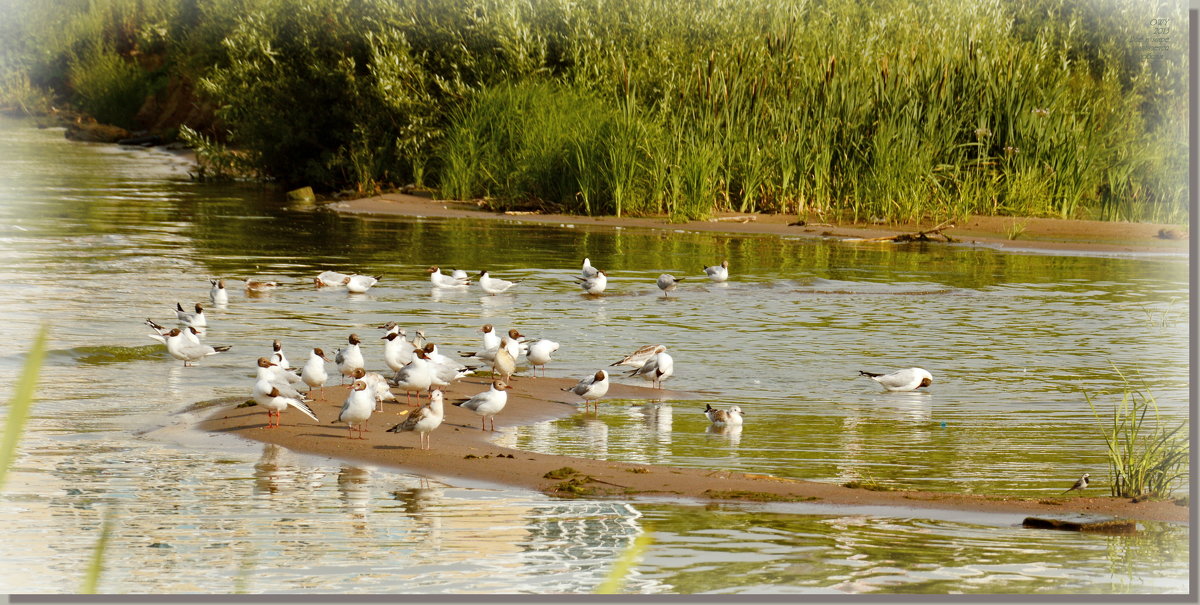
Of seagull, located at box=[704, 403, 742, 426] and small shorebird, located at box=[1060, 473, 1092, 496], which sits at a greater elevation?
small shorebird, located at box=[1060, 473, 1092, 496]

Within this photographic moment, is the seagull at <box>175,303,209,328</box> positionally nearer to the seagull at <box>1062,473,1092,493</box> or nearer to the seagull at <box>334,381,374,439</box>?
the seagull at <box>334,381,374,439</box>

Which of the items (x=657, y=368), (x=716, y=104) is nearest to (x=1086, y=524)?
(x=657, y=368)

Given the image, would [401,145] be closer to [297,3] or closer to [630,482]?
[297,3]

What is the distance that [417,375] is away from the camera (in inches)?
459

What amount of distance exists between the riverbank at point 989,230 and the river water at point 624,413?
80 cm

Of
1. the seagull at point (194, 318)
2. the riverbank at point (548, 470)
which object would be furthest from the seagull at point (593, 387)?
the seagull at point (194, 318)

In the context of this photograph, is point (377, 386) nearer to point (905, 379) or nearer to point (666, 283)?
point (905, 379)

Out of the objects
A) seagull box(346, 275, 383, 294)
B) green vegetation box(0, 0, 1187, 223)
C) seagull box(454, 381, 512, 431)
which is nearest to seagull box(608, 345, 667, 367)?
seagull box(454, 381, 512, 431)

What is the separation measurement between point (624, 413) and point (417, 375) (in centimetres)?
171

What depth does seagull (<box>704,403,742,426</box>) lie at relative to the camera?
1102 centimetres

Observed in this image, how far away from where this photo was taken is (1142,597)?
17.6 feet

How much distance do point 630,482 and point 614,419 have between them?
2.70 m

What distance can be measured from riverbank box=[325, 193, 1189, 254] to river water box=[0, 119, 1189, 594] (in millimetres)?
796

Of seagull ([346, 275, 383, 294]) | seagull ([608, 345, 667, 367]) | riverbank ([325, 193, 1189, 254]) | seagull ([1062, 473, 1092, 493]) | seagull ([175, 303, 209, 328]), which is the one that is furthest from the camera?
riverbank ([325, 193, 1189, 254])
